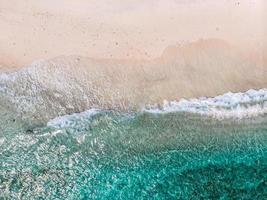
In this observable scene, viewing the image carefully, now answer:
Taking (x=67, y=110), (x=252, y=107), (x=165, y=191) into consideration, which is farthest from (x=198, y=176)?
(x=67, y=110)

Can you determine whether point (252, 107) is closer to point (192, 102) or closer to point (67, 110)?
point (192, 102)

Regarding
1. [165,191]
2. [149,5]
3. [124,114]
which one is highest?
[149,5]

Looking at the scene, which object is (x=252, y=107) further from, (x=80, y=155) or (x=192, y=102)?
(x=80, y=155)

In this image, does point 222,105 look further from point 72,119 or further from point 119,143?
point 72,119

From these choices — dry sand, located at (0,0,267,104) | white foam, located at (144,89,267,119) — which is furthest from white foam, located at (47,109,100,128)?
white foam, located at (144,89,267,119)

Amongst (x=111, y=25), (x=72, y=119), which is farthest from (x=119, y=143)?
(x=111, y=25)

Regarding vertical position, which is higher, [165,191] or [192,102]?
[192,102]

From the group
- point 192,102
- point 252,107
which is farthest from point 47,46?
point 252,107
